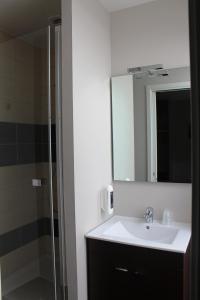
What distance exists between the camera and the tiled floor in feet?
7.09

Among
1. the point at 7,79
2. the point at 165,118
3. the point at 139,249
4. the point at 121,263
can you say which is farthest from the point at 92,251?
the point at 7,79

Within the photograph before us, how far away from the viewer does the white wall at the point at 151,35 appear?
200 cm

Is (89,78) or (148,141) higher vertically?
(89,78)

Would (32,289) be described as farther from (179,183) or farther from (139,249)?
(179,183)

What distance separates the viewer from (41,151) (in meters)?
2.12

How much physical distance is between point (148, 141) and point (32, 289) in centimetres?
162

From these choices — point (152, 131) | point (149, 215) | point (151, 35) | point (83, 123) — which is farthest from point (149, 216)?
point (151, 35)

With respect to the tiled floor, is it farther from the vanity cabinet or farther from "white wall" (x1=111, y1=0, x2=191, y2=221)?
"white wall" (x1=111, y1=0, x2=191, y2=221)

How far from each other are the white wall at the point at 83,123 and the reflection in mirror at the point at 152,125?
0.16 m

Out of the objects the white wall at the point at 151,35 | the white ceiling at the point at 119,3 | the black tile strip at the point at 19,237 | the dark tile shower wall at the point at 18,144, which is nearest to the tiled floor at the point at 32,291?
the black tile strip at the point at 19,237

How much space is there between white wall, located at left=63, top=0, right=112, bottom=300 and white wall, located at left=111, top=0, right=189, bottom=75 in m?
0.16

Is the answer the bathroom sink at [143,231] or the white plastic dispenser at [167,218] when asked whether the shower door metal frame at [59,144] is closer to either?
the bathroom sink at [143,231]

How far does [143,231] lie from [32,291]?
3.64 feet

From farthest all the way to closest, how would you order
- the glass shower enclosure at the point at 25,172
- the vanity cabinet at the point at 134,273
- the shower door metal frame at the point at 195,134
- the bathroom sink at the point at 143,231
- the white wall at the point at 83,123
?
the glass shower enclosure at the point at 25,172
the bathroom sink at the point at 143,231
the white wall at the point at 83,123
the vanity cabinet at the point at 134,273
the shower door metal frame at the point at 195,134
